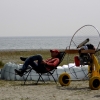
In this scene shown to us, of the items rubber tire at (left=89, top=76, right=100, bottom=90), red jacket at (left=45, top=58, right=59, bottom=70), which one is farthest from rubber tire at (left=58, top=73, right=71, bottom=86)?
rubber tire at (left=89, top=76, right=100, bottom=90)

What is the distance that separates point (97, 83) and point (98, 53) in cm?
139

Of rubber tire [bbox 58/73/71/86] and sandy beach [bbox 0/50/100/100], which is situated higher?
rubber tire [bbox 58/73/71/86]

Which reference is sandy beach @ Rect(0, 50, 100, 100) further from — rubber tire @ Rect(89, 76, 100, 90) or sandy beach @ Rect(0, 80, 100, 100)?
rubber tire @ Rect(89, 76, 100, 90)

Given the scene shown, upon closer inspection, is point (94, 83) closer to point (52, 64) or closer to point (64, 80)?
point (64, 80)

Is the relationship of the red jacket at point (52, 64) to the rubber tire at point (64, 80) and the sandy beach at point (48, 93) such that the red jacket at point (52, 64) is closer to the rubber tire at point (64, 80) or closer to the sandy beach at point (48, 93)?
the rubber tire at point (64, 80)

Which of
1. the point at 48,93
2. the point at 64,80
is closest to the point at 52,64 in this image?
the point at 64,80

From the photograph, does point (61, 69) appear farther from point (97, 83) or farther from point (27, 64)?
point (97, 83)

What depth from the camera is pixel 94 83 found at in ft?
38.8

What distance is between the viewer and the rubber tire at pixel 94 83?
11766mm

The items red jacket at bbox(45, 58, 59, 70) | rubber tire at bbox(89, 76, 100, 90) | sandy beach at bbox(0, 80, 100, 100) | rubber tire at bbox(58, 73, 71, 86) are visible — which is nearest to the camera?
sandy beach at bbox(0, 80, 100, 100)

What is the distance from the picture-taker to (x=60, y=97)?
10445 millimetres

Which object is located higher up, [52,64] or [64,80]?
[52,64]

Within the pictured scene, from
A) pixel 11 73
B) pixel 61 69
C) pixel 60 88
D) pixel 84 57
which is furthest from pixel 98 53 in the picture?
pixel 11 73

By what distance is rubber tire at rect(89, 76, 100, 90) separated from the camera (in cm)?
1177
